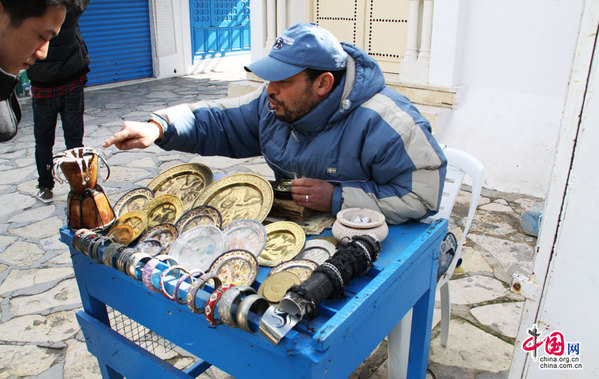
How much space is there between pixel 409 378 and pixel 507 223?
103 inches

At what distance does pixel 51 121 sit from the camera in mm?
4719

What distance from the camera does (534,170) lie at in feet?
16.5

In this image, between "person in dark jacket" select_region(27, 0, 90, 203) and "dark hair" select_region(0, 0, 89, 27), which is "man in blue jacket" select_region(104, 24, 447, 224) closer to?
"dark hair" select_region(0, 0, 89, 27)

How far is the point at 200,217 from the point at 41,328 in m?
1.75

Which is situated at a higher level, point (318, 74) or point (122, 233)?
point (318, 74)

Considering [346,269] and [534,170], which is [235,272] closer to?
[346,269]

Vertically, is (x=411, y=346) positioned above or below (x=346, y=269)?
below

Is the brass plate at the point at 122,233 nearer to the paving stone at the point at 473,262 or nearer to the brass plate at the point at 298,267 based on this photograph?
the brass plate at the point at 298,267

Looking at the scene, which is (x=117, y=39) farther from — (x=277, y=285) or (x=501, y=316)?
(x=277, y=285)

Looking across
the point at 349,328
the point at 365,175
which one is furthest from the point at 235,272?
the point at 365,175

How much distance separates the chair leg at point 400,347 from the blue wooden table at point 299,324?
80mm

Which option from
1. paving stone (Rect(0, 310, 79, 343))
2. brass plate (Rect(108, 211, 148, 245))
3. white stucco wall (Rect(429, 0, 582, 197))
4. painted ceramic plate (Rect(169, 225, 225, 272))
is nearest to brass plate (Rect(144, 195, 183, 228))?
brass plate (Rect(108, 211, 148, 245))

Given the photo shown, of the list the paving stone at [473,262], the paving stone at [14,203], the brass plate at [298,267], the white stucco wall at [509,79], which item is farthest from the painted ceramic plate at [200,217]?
the white stucco wall at [509,79]

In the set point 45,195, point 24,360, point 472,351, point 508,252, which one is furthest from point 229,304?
point 45,195
